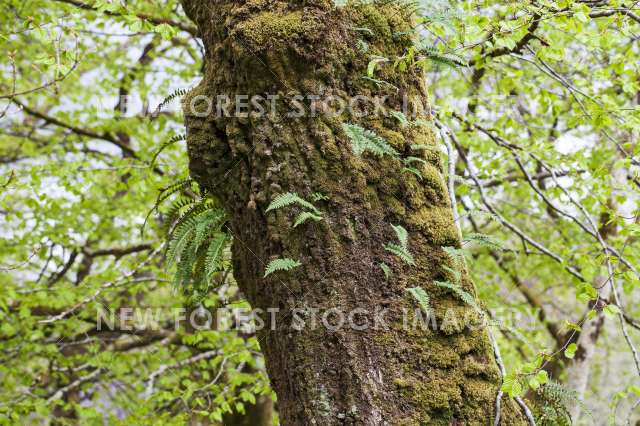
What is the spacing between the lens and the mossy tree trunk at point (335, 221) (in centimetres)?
221

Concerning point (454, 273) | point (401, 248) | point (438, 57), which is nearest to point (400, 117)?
point (438, 57)

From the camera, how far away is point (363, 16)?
8.52 ft

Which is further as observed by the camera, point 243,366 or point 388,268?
point 243,366

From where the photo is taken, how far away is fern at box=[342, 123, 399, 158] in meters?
2.29

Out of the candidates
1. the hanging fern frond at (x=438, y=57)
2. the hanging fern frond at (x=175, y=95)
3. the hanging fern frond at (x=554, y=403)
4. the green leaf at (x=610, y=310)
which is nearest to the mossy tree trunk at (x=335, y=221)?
the hanging fern frond at (x=438, y=57)

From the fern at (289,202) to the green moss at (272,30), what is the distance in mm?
630

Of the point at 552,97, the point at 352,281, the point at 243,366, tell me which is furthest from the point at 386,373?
the point at 243,366

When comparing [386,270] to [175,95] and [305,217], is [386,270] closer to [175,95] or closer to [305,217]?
[305,217]

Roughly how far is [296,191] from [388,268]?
0.48m

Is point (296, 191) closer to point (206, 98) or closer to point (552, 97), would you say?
point (206, 98)

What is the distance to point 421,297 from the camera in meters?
2.27

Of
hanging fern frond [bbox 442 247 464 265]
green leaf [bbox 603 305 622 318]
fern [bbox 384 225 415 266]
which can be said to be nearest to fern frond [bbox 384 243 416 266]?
fern [bbox 384 225 415 266]

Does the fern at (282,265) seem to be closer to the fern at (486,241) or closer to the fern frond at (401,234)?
the fern frond at (401,234)

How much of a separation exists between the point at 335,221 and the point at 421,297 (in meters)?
0.45
